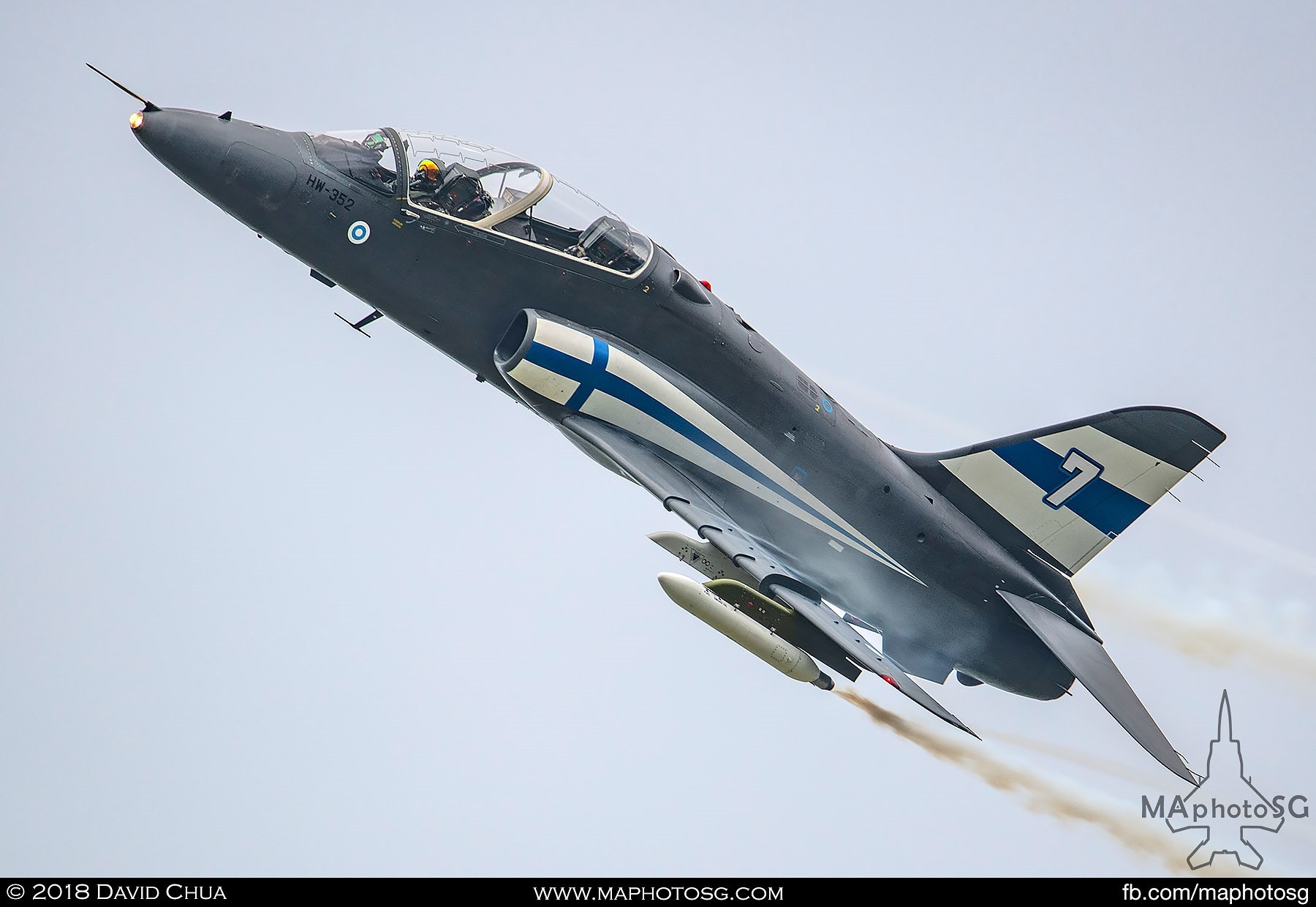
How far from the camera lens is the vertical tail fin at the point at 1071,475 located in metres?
16.8

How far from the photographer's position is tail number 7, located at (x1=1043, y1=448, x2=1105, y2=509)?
1717 centimetres

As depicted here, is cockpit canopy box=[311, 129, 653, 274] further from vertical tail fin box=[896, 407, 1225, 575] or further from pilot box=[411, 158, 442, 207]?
vertical tail fin box=[896, 407, 1225, 575]

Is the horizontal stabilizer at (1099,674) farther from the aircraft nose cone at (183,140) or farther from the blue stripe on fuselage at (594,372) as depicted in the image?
the aircraft nose cone at (183,140)

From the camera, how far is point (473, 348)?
51.3ft

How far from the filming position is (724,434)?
53.2 feet

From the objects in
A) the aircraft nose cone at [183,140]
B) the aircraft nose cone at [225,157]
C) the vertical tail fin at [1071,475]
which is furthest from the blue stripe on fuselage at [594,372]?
the vertical tail fin at [1071,475]

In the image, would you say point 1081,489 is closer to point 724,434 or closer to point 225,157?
point 724,434

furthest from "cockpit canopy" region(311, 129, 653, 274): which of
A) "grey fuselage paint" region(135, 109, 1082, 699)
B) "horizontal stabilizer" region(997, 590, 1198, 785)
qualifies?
"horizontal stabilizer" region(997, 590, 1198, 785)
